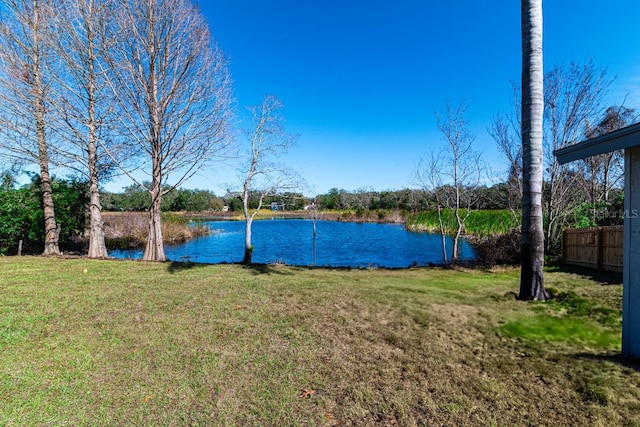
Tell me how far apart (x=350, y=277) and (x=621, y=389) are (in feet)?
16.9

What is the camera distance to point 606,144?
138 inches

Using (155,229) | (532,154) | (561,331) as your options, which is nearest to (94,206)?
(155,229)

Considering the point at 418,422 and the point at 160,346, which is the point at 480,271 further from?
the point at 160,346

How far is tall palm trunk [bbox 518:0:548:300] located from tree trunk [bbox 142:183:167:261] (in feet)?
30.7

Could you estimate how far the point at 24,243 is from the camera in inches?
473

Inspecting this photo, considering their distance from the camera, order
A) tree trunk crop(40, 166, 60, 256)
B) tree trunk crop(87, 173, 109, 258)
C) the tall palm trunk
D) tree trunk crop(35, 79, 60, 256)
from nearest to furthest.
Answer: the tall palm trunk
tree trunk crop(35, 79, 60, 256)
tree trunk crop(87, 173, 109, 258)
tree trunk crop(40, 166, 60, 256)

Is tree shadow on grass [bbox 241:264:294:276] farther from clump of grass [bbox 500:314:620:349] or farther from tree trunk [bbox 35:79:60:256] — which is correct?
tree trunk [bbox 35:79:60:256]

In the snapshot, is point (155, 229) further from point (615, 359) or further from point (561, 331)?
point (615, 359)

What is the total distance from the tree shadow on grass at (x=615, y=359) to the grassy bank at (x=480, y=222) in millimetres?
12623

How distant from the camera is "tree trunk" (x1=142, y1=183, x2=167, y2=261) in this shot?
9773 mm

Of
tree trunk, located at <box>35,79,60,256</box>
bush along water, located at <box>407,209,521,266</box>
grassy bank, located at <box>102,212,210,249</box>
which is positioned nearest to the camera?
tree trunk, located at <box>35,79,60,256</box>

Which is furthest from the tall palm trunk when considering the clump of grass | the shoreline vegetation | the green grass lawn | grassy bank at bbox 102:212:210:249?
grassy bank at bbox 102:212:210:249

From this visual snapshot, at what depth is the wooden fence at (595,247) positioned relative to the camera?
812cm

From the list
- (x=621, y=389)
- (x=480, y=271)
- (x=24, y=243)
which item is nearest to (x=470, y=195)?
(x=480, y=271)
